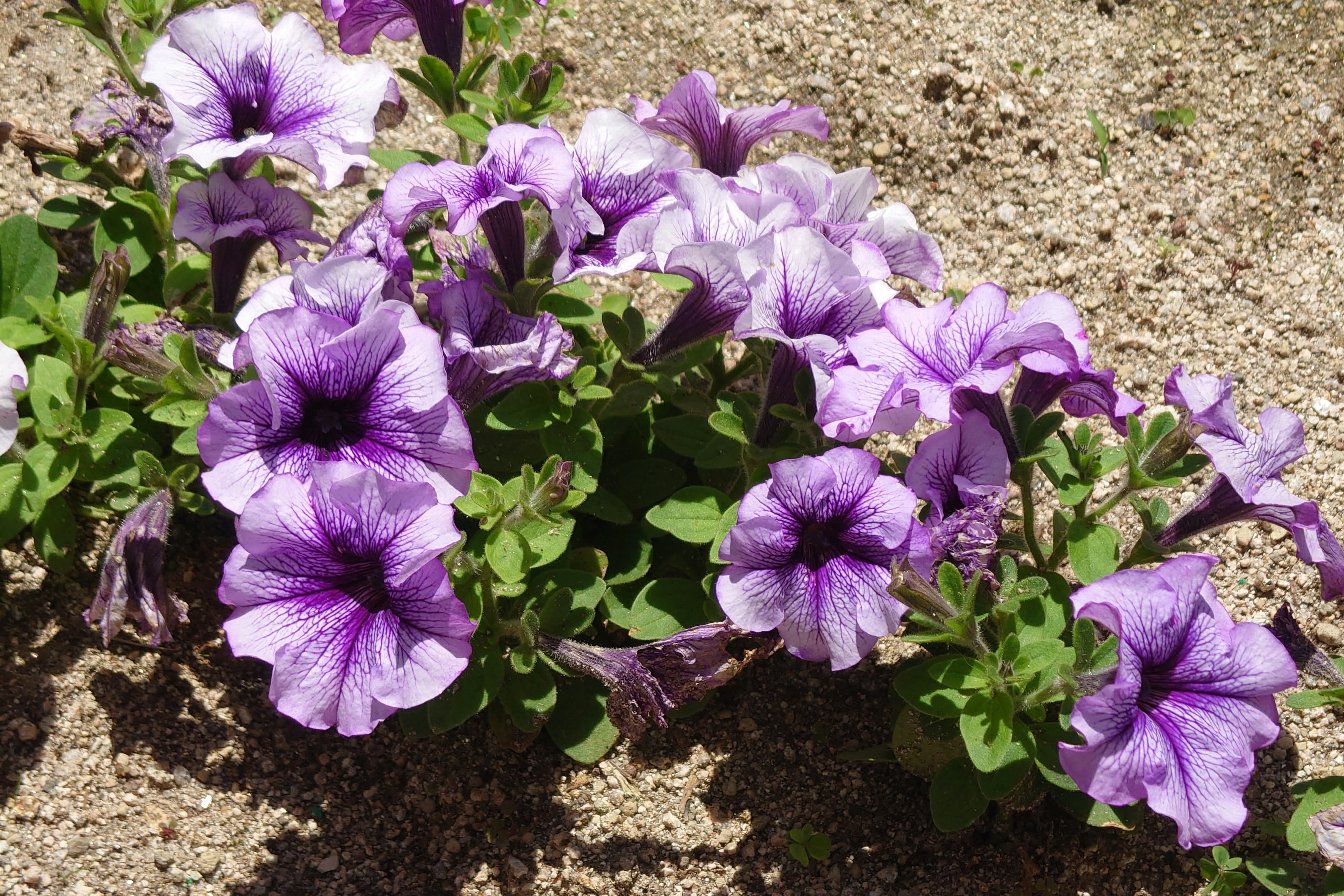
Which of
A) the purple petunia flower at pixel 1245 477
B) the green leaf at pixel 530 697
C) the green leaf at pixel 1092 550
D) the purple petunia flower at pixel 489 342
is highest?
the purple petunia flower at pixel 1245 477

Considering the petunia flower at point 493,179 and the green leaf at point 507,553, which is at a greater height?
the petunia flower at point 493,179

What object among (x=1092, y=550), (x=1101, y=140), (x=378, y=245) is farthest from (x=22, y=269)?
(x=1101, y=140)

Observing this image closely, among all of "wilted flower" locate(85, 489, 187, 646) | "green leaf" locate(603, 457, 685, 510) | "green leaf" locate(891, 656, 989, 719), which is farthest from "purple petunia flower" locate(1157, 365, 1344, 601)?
"wilted flower" locate(85, 489, 187, 646)

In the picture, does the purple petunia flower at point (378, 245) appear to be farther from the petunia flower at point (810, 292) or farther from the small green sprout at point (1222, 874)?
the small green sprout at point (1222, 874)

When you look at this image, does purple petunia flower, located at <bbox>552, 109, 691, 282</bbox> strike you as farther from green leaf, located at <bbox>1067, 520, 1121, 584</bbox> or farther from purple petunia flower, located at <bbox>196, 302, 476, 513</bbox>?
green leaf, located at <bbox>1067, 520, 1121, 584</bbox>

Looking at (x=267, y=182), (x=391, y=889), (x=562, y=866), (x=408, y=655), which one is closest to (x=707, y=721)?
(x=562, y=866)

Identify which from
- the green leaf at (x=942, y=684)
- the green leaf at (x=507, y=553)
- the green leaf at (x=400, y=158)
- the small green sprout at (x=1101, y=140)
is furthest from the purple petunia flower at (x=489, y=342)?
the small green sprout at (x=1101, y=140)
